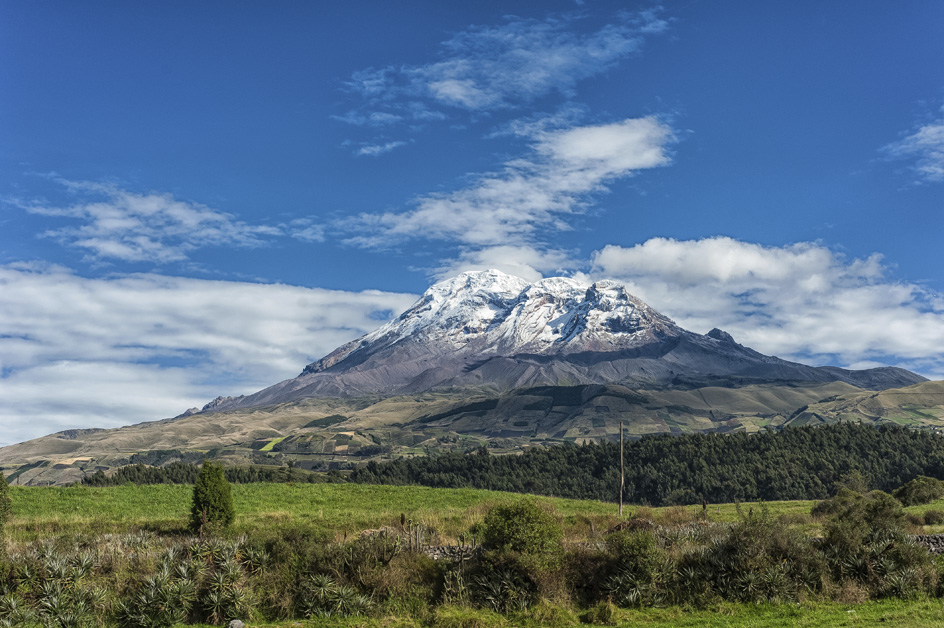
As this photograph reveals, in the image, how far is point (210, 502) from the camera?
27.4m

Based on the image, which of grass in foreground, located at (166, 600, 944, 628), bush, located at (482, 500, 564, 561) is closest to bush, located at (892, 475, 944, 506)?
grass in foreground, located at (166, 600, 944, 628)

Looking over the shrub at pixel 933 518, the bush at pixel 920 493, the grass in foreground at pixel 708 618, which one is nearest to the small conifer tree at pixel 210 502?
the grass in foreground at pixel 708 618

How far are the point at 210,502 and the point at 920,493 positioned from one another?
46.6m

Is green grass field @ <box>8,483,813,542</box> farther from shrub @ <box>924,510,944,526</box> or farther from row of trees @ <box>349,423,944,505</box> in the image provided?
row of trees @ <box>349,423,944,505</box>

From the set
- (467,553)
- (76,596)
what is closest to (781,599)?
(467,553)

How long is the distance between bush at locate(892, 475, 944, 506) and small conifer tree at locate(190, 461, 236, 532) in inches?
1740

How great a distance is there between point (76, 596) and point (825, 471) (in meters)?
107

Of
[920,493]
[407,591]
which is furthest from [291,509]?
[920,493]

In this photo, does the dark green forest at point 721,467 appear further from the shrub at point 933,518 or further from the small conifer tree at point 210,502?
the shrub at point 933,518

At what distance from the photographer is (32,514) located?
1307 inches

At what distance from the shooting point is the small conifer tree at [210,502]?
89.3 ft

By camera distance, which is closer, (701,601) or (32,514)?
(701,601)

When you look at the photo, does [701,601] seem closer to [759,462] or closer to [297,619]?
[297,619]

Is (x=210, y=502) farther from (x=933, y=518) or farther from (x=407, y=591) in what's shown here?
(x=933, y=518)
